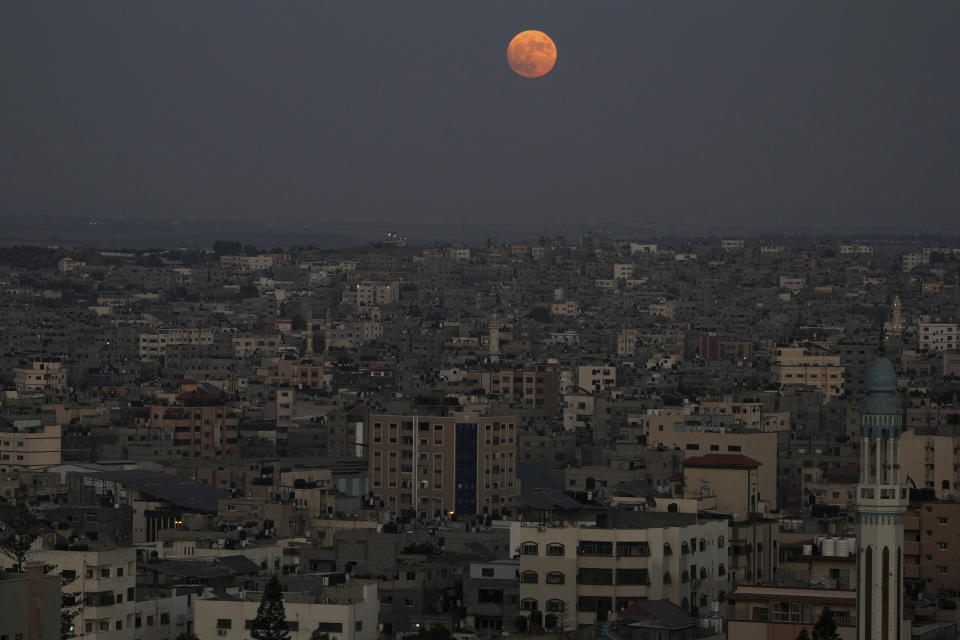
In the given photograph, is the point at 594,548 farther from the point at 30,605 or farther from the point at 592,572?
the point at 30,605

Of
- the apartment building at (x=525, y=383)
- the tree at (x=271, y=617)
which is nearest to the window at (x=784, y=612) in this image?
the tree at (x=271, y=617)

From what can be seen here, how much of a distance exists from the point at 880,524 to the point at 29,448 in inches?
1684

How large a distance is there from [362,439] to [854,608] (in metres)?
46.5

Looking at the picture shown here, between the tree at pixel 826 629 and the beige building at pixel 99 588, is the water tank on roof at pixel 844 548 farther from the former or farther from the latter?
the beige building at pixel 99 588

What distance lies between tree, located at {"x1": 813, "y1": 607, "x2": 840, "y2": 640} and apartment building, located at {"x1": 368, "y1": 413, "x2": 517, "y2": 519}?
35071 millimetres

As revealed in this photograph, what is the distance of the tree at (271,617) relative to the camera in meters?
31.2

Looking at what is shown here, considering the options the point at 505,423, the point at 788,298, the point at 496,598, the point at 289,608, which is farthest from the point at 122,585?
the point at 788,298

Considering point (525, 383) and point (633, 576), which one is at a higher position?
point (633, 576)

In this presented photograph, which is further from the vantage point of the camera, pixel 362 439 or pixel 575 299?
pixel 575 299

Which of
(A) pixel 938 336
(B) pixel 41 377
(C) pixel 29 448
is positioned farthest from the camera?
(A) pixel 938 336

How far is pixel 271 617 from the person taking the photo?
31.4m

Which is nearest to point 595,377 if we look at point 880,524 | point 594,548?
point 594,548

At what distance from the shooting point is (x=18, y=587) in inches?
1052

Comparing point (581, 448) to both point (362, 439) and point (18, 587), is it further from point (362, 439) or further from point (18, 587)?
point (18, 587)
